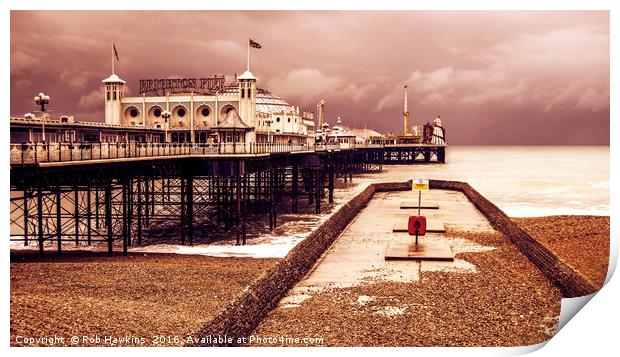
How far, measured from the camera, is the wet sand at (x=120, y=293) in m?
15.4

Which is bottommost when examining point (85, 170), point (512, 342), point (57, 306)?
point (512, 342)

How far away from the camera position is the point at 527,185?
9281 cm

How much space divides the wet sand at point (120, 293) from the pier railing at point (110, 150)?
410 centimetres

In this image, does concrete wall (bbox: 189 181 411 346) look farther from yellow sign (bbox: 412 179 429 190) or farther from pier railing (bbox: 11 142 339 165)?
pier railing (bbox: 11 142 339 165)

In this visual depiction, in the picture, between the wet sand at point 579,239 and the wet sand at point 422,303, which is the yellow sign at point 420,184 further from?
the wet sand at point 579,239

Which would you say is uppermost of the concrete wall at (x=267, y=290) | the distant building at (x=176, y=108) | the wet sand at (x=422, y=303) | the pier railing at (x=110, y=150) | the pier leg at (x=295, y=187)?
the distant building at (x=176, y=108)

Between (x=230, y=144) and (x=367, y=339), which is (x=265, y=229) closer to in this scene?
(x=230, y=144)

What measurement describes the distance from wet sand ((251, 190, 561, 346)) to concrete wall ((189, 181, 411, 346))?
39 cm

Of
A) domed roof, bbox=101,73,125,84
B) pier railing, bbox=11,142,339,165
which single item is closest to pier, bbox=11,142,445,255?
pier railing, bbox=11,142,339,165

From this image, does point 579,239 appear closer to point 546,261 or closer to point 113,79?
point 546,261

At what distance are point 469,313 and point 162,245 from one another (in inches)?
712

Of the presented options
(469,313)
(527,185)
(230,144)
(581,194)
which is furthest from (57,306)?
(527,185)

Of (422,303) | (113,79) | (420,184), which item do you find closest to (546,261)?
(420,184)

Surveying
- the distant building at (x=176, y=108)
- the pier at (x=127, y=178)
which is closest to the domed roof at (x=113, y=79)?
the distant building at (x=176, y=108)
